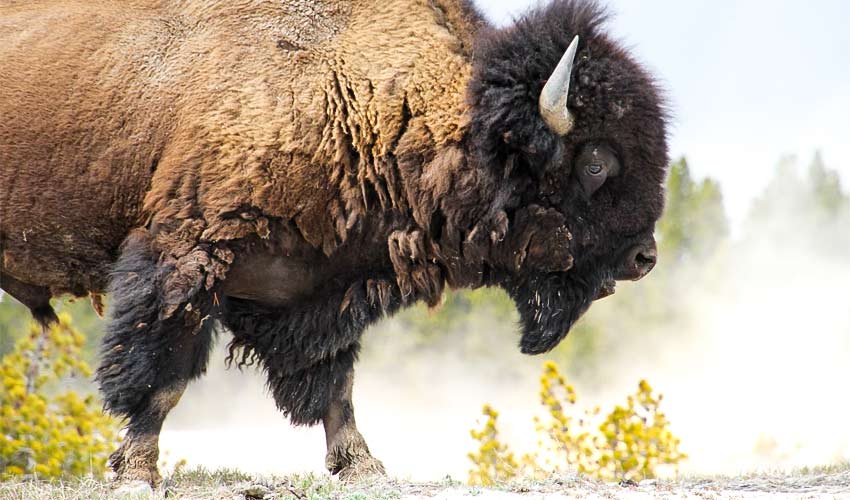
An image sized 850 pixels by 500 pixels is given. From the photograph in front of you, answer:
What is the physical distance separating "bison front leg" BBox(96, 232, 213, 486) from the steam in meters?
14.3

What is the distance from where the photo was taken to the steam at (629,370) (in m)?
22.9

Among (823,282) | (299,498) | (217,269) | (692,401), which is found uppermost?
(823,282)

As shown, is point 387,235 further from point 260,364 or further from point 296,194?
point 260,364

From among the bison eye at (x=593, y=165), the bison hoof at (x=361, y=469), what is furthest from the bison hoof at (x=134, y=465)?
the bison eye at (x=593, y=165)

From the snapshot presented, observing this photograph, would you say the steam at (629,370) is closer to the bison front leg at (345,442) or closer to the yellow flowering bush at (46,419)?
the yellow flowering bush at (46,419)

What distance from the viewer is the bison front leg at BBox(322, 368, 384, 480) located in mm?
6488

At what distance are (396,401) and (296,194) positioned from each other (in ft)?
78.5

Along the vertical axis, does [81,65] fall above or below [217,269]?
above

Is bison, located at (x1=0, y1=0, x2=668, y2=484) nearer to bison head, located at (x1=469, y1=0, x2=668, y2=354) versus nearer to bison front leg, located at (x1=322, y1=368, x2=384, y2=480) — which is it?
bison head, located at (x1=469, y1=0, x2=668, y2=354)

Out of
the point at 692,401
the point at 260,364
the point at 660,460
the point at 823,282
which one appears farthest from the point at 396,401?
the point at 260,364

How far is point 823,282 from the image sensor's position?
27750 mm

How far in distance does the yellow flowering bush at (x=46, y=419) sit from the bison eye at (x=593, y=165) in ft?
15.2

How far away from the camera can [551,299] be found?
6180 mm

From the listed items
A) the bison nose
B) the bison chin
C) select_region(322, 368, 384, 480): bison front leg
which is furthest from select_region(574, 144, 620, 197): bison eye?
select_region(322, 368, 384, 480): bison front leg
